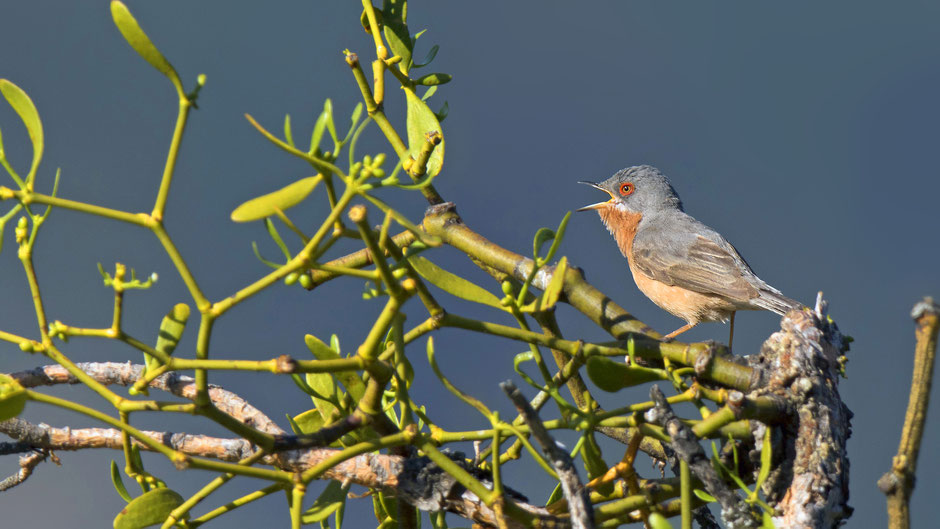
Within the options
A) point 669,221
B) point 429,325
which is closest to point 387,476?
point 429,325

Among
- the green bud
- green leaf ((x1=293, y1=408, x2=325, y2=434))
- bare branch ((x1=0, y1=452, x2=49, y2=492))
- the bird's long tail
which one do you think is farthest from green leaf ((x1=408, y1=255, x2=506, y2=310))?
the bird's long tail

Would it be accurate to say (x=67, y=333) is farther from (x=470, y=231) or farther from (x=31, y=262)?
(x=470, y=231)

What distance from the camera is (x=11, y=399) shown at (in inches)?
33.3

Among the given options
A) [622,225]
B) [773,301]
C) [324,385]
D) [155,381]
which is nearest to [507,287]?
[324,385]

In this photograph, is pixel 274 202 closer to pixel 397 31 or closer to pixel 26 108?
pixel 26 108

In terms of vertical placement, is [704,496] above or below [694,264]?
below

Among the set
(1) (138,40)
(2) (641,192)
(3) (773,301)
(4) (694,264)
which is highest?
(2) (641,192)

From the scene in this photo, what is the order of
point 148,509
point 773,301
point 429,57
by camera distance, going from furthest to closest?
1. point 773,301
2. point 429,57
3. point 148,509

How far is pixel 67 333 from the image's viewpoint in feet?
2.76

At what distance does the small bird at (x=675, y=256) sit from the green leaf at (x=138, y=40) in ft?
7.57

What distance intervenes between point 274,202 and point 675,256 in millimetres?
2695

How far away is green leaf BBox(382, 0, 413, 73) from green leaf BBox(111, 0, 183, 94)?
0.64 meters

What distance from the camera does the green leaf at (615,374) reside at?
1.02 metres

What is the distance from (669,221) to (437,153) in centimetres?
234
